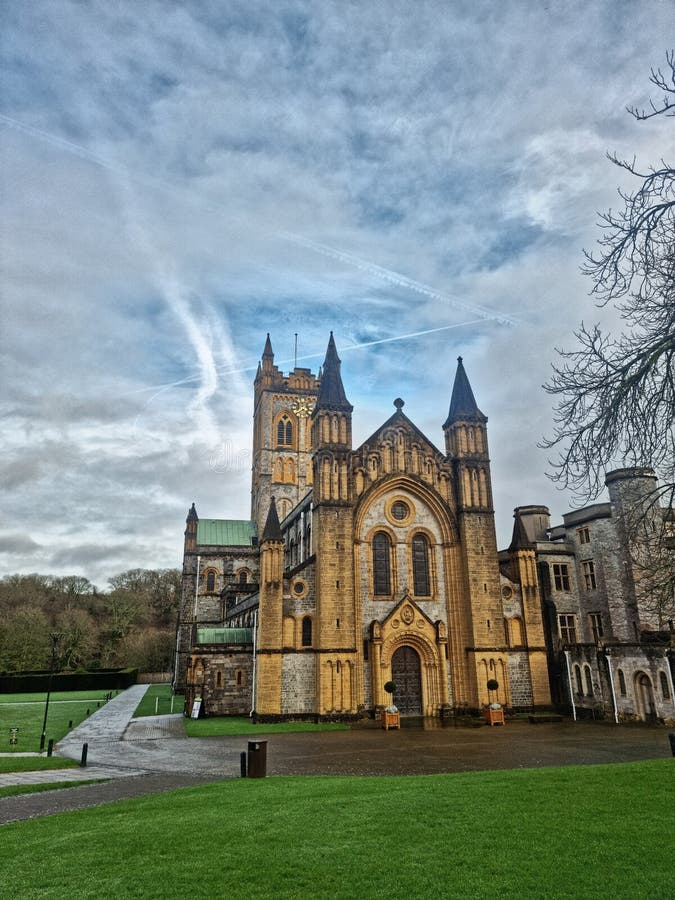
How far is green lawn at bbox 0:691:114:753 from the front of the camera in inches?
1054

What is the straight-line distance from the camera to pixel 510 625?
36.9 meters

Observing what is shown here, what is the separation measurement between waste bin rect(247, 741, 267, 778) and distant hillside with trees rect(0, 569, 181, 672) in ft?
178

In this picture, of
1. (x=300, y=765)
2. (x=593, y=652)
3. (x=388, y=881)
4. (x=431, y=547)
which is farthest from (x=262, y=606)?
(x=388, y=881)

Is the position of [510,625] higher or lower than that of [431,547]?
lower

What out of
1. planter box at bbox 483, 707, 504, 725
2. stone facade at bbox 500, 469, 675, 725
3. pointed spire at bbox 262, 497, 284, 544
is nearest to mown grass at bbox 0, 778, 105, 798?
pointed spire at bbox 262, 497, 284, 544

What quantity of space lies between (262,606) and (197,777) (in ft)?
52.4

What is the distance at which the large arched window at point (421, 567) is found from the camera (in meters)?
37.1

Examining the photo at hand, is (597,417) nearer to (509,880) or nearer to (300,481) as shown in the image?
(509,880)

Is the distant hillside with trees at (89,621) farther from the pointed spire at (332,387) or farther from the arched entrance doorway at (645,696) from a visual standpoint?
the arched entrance doorway at (645,696)

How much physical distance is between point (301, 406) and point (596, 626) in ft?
135

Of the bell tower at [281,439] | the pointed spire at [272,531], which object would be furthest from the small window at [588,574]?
the bell tower at [281,439]

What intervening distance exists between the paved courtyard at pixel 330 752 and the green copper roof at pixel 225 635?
6.17 metres

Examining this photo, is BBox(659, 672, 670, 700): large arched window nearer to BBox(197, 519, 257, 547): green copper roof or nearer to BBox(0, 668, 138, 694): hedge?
BBox(197, 519, 257, 547): green copper roof

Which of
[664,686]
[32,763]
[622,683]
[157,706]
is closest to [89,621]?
[157,706]
